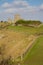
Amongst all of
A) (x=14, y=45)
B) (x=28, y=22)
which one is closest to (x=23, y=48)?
(x=14, y=45)

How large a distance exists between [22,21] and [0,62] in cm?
5356

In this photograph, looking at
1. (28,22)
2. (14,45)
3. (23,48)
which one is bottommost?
(28,22)

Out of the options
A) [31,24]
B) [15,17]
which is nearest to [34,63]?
[31,24]

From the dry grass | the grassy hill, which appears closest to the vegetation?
the grassy hill

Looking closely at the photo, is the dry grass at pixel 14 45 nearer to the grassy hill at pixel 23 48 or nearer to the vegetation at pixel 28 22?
the grassy hill at pixel 23 48

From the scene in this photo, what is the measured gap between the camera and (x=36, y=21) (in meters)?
58.5

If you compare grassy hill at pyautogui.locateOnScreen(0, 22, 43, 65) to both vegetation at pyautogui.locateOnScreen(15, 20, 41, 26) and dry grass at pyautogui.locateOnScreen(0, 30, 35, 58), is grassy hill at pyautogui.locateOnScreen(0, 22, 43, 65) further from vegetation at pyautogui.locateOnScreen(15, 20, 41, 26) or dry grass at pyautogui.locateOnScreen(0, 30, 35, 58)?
vegetation at pyautogui.locateOnScreen(15, 20, 41, 26)

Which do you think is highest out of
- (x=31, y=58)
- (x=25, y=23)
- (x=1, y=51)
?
(x=1, y=51)

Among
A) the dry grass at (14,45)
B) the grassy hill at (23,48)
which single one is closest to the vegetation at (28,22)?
the grassy hill at (23,48)

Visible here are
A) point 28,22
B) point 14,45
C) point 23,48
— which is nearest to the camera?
point 23,48

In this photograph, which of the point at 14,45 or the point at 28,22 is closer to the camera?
the point at 14,45

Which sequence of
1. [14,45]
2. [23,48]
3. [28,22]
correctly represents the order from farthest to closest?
Result: [28,22], [14,45], [23,48]

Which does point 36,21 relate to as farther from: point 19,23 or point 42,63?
Answer: point 42,63

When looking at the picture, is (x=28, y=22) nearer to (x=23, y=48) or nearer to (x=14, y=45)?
(x=14, y=45)
